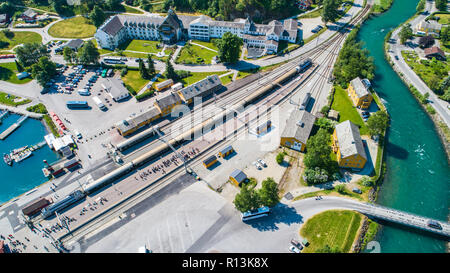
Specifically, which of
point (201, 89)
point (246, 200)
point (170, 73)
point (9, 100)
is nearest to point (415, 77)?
point (201, 89)

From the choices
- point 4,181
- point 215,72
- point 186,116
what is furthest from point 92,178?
point 215,72

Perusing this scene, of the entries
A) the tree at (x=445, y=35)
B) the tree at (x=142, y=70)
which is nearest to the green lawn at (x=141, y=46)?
the tree at (x=142, y=70)

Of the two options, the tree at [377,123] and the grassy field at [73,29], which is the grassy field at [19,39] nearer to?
the grassy field at [73,29]

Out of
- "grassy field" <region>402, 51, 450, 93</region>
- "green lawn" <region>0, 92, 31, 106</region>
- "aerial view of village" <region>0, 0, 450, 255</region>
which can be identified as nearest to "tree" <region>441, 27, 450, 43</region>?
"aerial view of village" <region>0, 0, 450, 255</region>

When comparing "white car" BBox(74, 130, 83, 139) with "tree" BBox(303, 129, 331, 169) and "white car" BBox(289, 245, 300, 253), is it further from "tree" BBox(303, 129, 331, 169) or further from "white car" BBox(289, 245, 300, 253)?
"white car" BBox(289, 245, 300, 253)

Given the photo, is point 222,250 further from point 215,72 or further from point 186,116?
point 215,72
